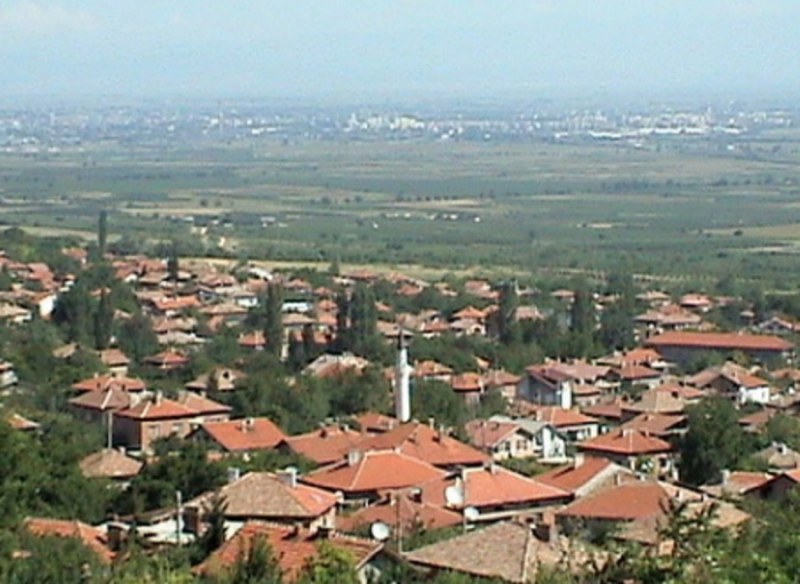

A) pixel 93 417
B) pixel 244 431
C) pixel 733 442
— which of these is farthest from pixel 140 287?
pixel 733 442

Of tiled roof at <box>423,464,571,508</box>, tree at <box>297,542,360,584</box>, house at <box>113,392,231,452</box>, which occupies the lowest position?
house at <box>113,392,231,452</box>

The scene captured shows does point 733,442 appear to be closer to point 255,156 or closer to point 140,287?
point 140,287

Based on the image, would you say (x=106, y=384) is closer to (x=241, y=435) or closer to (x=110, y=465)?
(x=241, y=435)

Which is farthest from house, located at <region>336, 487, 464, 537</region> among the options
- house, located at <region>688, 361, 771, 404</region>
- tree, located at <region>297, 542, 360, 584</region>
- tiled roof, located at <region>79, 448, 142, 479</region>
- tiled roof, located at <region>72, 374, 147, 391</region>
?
house, located at <region>688, 361, 771, 404</region>

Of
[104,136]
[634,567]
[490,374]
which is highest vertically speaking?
[634,567]

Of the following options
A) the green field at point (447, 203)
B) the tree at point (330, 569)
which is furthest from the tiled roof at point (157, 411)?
the green field at point (447, 203)

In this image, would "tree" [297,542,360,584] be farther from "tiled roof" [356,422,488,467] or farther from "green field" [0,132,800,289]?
"green field" [0,132,800,289]

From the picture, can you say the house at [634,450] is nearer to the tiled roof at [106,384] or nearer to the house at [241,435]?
the house at [241,435]
